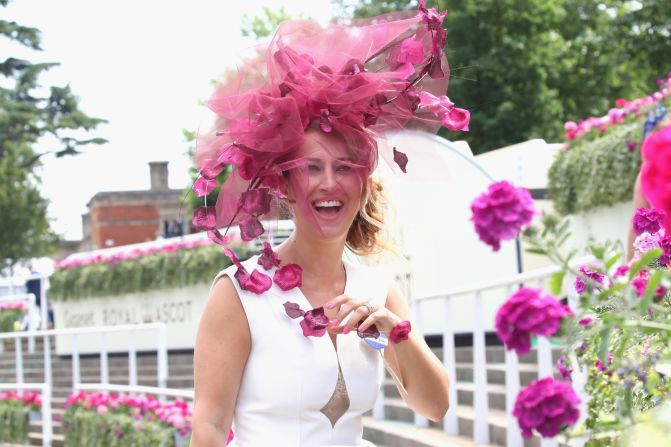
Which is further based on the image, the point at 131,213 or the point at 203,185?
the point at 131,213

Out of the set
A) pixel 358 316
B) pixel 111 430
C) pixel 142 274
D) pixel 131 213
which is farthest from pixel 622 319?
pixel 131 213

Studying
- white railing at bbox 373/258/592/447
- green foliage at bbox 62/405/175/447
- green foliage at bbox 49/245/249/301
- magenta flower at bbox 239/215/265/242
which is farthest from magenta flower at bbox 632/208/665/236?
green foliage at bbox 49/245/249/301

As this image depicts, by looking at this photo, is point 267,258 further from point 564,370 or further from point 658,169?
point 658,169

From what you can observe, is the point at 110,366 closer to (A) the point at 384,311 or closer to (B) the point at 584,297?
(A) the point at 384,311

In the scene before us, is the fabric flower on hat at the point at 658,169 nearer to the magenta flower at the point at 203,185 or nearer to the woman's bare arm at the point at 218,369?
the woman's bare arm at the point at 218,369

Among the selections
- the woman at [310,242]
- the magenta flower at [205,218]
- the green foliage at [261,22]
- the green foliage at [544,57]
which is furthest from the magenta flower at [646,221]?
the green foliage at [261,22]

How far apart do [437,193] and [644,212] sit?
8121 mm

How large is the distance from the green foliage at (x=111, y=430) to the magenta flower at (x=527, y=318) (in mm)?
6266

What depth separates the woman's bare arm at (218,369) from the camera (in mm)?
2168

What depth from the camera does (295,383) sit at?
7.23ft

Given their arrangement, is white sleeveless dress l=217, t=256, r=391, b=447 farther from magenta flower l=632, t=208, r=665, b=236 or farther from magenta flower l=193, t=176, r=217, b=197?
magenta flower l=632, t=208, r=665, b=236

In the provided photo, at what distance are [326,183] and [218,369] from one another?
449mm

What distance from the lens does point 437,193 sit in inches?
400

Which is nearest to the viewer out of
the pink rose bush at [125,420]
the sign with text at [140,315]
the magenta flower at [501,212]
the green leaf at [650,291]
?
the green leaf at [650,291]
